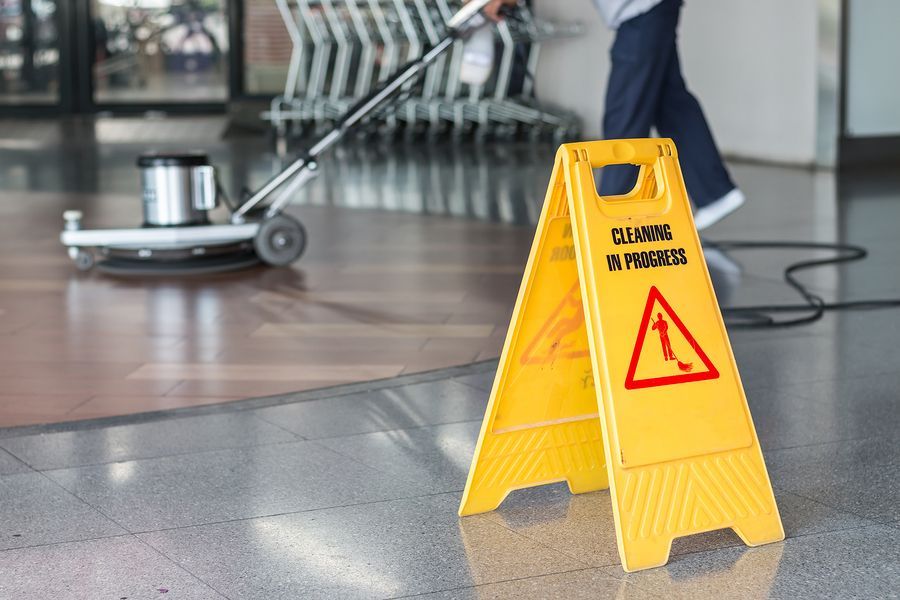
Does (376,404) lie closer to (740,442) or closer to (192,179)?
(740,442)

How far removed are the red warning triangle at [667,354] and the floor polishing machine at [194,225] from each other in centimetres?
268

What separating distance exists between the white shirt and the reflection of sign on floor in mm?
2583

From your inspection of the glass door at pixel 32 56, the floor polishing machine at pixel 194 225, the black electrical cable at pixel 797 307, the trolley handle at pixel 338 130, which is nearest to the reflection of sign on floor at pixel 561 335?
the black electrical cable at pixel 797 307

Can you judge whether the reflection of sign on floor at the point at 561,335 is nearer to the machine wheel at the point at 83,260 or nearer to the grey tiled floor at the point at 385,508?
the grey tiled floor at the point at 385,508

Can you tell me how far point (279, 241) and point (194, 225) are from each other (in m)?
0.31

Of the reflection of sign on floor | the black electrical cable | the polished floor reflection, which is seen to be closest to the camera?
the reflection of sign on floor

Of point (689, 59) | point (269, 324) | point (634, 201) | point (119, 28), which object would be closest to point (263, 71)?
point (119, 28)

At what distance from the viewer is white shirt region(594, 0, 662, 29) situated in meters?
4.62

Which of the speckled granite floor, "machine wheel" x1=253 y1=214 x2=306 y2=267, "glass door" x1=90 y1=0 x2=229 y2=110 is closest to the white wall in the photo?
"machine wheel" x1=253 y1=214 x2=306 y2=267

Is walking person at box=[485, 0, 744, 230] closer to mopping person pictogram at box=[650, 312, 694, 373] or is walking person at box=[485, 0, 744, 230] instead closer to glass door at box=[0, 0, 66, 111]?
mopping person pictogram at box=[650, 312, 694, 373]

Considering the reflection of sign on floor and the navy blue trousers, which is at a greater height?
the navy blue trousers

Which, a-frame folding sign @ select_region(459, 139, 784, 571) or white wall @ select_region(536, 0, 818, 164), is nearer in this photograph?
a-frame folding sign @ select_region(459, 139, 784, 571)

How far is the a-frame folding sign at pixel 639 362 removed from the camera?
203 centimetres

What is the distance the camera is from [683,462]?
81.6 inches
